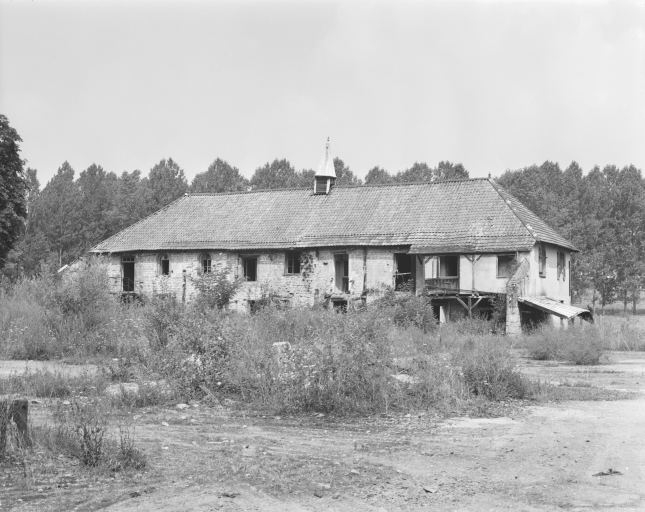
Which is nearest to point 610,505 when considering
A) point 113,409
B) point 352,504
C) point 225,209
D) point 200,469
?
point 352,504

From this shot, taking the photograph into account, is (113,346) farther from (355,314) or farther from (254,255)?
(254,255)

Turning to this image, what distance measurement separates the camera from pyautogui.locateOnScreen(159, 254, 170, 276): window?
36719 mm

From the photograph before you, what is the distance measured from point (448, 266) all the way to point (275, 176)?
3760cm

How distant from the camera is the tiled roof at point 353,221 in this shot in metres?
31.0

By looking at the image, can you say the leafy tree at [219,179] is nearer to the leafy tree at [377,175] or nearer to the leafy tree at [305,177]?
the leafy tree at [305,177]

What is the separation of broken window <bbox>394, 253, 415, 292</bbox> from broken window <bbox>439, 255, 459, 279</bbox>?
Result: 4.65ft

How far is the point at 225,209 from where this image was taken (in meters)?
38.8

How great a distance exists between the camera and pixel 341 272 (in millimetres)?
33688

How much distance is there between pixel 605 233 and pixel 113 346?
149 feet

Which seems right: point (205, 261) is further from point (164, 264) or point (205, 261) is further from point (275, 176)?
point (275, 176)

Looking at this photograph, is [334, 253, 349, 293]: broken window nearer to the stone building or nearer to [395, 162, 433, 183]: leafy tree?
the stone building

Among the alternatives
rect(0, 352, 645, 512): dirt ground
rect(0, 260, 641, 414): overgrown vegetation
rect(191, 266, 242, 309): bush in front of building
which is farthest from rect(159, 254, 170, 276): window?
rect(0, 352, 645, 512): dirt ground

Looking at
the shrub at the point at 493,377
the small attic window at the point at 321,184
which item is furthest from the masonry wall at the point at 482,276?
the shrub at the point at 493,377

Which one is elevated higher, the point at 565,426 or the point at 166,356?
the point at 166,356
